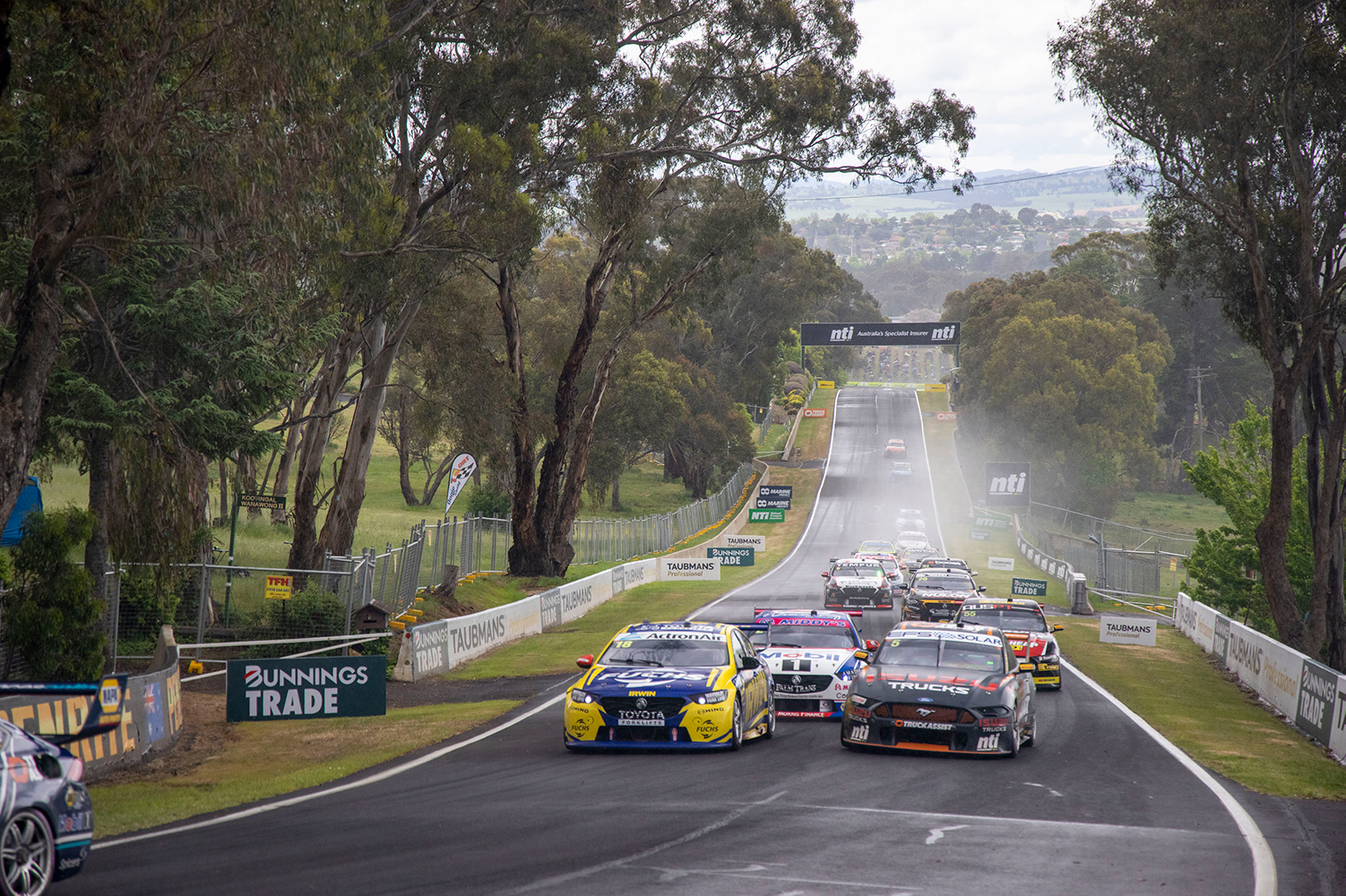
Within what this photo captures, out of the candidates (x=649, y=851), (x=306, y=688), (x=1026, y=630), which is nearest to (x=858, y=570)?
(x=1026, y=630)

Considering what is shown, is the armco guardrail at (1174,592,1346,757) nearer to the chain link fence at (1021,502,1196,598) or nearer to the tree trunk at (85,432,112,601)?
the chain link fence at (1021,502,1196,598)

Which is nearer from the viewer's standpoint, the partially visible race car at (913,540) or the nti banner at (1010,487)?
the partially visible race car at (913,540)

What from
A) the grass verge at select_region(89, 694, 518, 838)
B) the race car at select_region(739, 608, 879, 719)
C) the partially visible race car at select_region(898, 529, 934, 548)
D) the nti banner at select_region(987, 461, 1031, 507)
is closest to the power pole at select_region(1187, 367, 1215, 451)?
the nti banner at select_region(987, 461, 1031, 507)

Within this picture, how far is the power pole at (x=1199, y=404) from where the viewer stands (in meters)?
102

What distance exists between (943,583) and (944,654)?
17.8 m

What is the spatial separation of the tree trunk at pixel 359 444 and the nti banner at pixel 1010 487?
1589 inches

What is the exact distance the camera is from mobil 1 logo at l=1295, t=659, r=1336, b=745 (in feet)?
56.6

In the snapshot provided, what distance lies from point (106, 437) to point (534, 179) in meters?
14.4

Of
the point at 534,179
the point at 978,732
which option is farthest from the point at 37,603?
the point at 534,179

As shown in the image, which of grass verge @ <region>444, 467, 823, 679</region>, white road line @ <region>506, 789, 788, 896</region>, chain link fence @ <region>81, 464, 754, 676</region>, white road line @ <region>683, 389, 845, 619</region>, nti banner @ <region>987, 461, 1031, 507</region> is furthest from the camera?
nti banner @ <region>987, 461, 1031, 507</region>

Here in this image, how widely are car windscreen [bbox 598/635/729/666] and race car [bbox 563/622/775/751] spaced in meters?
0.01

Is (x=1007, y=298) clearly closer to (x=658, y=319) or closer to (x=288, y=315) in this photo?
(x=658, y=319)

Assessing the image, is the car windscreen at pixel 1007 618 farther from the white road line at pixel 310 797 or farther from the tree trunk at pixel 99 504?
the tree trunk at pixel 99 504

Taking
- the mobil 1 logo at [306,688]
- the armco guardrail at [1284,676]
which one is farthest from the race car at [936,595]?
the mobil 1 logo at [306,688]
